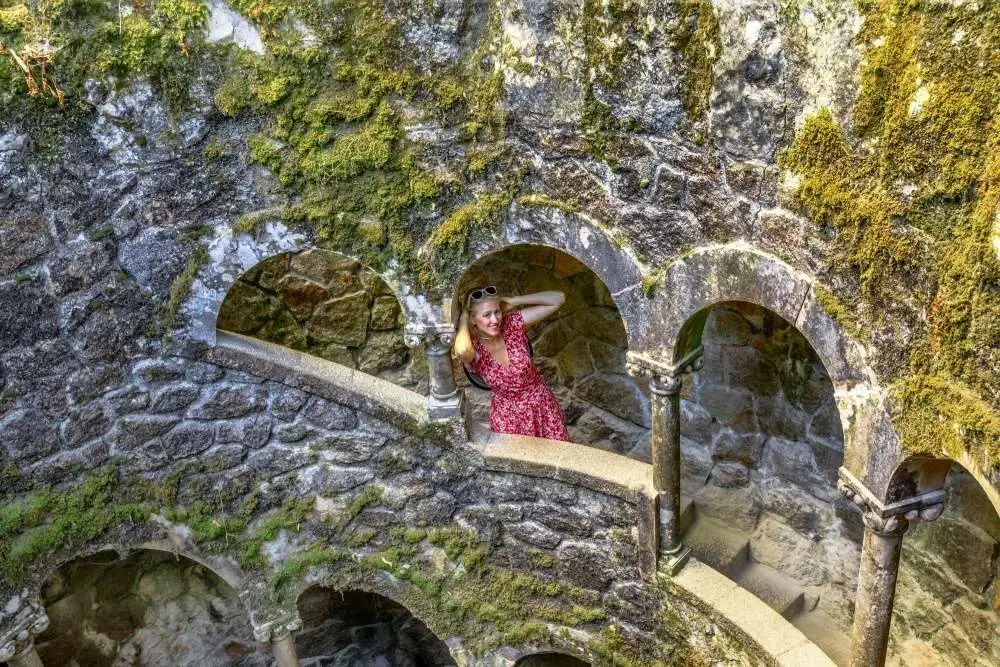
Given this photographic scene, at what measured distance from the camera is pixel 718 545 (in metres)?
5.02

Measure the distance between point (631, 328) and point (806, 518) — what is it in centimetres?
189

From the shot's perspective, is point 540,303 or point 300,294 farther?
point 300,294

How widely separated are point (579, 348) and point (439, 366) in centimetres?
149

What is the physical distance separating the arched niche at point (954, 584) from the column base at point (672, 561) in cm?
120

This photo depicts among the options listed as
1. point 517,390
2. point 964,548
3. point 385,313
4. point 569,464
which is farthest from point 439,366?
point 964,548

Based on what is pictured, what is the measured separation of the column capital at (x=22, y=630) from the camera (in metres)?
4.41

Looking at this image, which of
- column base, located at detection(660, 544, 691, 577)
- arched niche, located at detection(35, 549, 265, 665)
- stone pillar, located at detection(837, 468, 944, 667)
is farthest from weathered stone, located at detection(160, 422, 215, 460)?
stone pillar, located at detection(837, 468, 944, 667)

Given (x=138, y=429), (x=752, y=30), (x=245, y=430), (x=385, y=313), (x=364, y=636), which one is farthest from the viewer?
(x=364, y=636)

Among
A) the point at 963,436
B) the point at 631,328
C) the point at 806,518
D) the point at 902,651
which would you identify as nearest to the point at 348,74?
the point at 631,328

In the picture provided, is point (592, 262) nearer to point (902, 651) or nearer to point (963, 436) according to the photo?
point (963, 436)

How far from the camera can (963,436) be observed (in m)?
2.76

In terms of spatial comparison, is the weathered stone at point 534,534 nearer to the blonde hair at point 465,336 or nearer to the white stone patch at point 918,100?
the blonde hair at point 465,336

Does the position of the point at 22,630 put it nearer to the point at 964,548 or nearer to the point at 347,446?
the point at 347,446

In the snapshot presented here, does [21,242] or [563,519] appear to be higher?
[21,242]
